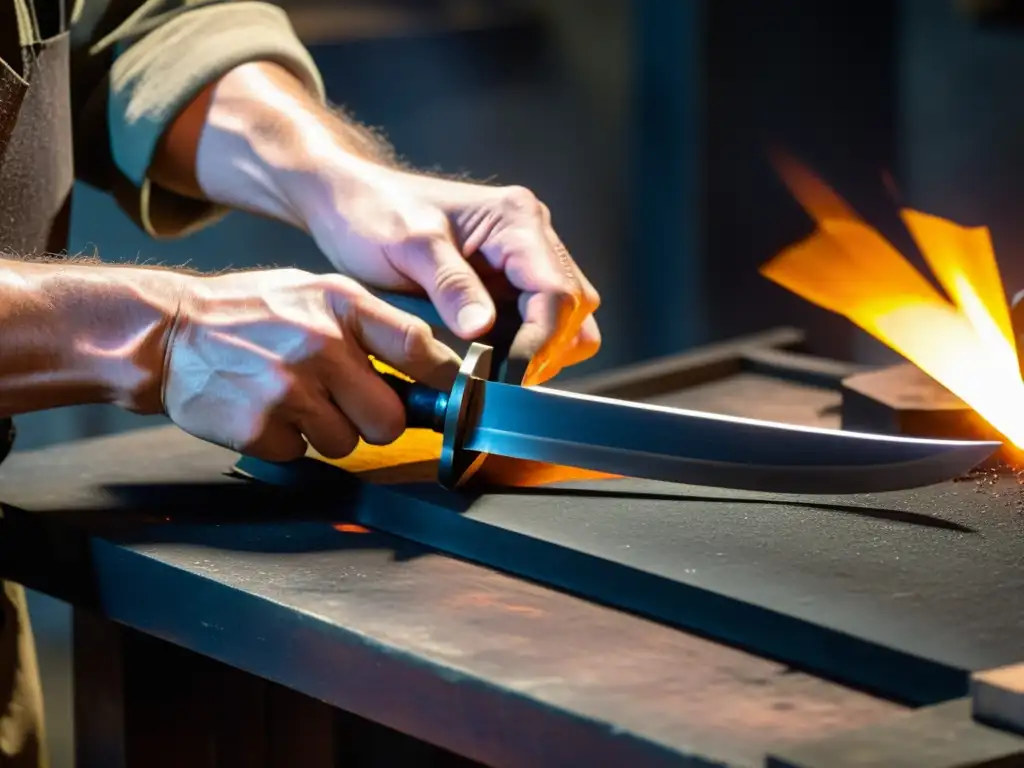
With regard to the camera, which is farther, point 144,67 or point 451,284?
point 144,67

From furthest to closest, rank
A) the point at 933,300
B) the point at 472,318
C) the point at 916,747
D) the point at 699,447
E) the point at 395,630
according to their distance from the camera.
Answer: the point at 933,300, the point at 472,318, the point at 699,447, the point at 395,630, the point at 916,747

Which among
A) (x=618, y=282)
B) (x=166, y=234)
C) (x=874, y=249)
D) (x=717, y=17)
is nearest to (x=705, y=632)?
(x=874, y=249)

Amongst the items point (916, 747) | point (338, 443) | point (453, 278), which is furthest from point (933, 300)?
point (916, 747)

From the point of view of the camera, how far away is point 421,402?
0.95m

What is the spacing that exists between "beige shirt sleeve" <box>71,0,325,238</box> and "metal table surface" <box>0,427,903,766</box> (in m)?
0.32

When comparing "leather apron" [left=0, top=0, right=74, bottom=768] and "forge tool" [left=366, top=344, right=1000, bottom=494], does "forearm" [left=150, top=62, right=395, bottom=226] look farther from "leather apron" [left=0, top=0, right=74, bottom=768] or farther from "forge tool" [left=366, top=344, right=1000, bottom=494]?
"forge tool" [left=366, top=344, right=1000, bottom=494]

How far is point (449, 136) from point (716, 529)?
2139mm

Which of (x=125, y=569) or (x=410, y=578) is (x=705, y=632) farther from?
(x=125, y=569)

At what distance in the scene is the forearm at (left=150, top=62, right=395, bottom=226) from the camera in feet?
3.93

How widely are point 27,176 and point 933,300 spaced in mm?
673

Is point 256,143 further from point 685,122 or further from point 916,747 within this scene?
point 685,122

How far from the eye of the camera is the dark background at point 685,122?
278 cm

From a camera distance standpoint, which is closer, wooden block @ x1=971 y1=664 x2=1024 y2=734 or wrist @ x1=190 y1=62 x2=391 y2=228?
wooden block @ x1=971 y1=664 x2=1024 y2=734

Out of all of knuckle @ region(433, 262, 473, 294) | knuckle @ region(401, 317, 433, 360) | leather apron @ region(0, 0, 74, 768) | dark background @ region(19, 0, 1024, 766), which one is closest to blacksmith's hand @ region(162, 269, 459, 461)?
knuckle @ region(401, 317, 433, 360)
